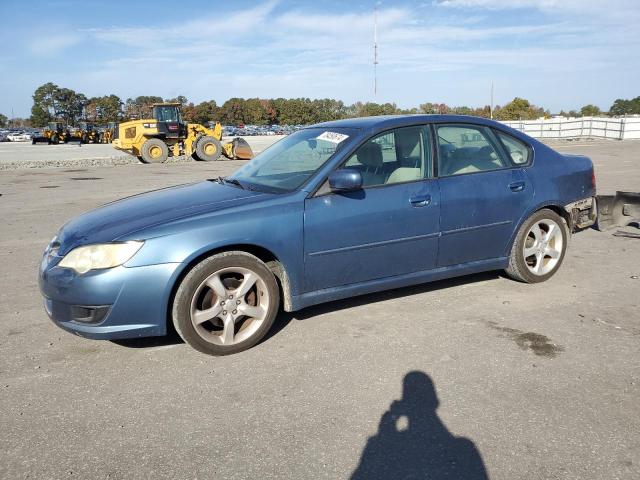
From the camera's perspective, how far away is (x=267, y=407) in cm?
302

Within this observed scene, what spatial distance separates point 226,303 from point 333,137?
160cm

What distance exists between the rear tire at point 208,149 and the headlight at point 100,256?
68.4 ft

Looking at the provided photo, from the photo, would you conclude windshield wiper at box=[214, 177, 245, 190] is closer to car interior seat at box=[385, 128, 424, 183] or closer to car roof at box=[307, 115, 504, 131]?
car roof at box=[307, 115, 504, 131]

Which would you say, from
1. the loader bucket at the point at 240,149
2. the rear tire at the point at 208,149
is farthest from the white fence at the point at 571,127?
the rear tire at the point at 208,149

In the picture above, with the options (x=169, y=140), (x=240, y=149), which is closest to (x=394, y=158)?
(x=240, y=149)

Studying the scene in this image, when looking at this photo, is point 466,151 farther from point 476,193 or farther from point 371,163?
point 371,163

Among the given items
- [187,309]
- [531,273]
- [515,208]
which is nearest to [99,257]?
[187,309]

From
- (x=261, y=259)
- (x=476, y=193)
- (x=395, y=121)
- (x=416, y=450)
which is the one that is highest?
(x=395, y=121)

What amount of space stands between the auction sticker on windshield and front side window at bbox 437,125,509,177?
0.80 metres

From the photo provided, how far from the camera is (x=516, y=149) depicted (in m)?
4.89

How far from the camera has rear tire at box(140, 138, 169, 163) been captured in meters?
23.1

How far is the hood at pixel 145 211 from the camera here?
359 centimetres

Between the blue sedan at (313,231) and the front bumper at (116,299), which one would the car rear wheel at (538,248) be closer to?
the blue sedan at (313,231)

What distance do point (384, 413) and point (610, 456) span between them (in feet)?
3.47
